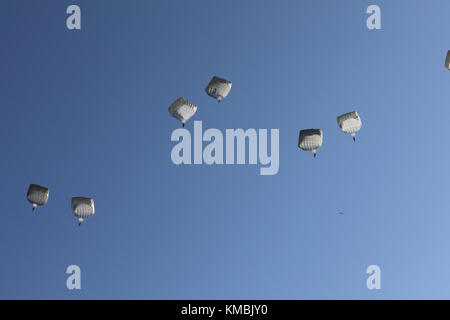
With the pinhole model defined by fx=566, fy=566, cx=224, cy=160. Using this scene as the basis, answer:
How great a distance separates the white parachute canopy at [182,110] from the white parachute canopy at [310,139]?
318 centimetres

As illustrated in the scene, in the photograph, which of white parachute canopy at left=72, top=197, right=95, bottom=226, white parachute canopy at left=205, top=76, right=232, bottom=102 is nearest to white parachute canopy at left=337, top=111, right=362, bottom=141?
white parachute canopy at left=205, top=76, right=232, bottom=102

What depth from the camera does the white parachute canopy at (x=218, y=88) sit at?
16.2 m

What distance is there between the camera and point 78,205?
1633cm

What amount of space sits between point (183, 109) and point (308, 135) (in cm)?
365

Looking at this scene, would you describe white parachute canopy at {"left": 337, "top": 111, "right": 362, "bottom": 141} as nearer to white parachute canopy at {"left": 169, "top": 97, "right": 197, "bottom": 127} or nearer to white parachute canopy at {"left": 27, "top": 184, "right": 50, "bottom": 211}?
white parachute canopy at {"left": 169, "top": 97, "right": 197, "bottom": 127}

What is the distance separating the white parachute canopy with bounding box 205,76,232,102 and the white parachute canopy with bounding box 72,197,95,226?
472cm

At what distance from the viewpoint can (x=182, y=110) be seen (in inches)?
643

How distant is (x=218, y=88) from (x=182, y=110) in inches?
47.9

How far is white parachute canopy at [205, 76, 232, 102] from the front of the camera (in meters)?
16.2

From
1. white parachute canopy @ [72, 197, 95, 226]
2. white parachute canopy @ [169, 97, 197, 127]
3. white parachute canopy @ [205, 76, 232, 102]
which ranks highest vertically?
white parachute canopy @ [205, 76, 232, 102]

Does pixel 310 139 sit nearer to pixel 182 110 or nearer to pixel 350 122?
pixel 350 122

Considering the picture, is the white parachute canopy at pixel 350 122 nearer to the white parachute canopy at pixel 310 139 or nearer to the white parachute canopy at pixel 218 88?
the white parachute canopy at pixel 310 139
